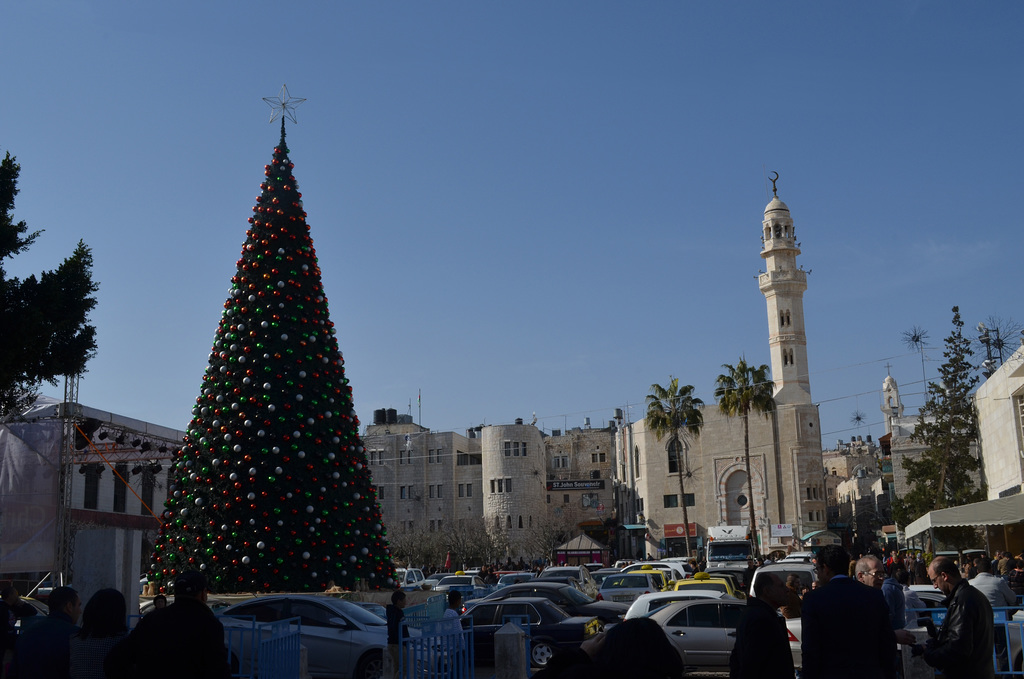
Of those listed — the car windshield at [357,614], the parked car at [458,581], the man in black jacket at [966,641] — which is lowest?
the parked car at [458,581]

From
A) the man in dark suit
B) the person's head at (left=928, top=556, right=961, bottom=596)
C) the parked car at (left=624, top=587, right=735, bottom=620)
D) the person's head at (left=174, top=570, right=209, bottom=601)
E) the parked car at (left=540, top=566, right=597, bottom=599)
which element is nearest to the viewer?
the person's head at (left=174, top=570, right=209, bottom=601)

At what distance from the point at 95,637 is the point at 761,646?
423cm

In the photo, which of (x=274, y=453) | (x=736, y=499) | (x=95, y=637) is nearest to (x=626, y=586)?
(x=274, y=453)

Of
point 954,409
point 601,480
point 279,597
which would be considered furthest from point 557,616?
point 601,480

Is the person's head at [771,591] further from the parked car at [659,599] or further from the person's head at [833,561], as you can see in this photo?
the parked car at [659,599]

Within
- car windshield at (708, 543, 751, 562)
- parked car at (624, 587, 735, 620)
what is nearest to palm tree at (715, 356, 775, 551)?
car windshield at (708, 543, 751, 562)

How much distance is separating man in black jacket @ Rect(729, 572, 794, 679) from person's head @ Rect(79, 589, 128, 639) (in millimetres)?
3954

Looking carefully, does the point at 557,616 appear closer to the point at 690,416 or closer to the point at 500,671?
the point at 500,671

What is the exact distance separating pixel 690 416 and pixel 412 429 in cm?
2755

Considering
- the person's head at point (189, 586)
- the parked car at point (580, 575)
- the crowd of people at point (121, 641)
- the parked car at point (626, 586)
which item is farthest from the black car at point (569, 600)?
the person's head at point (189, 586)

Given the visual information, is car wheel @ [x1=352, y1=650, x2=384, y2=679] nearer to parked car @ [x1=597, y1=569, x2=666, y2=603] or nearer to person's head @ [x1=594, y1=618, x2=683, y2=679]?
parked car @ [x1=597, y1=569, x2=666, y2=603]

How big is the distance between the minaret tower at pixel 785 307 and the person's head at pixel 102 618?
59.9 meters

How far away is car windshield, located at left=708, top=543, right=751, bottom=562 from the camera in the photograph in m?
37.4

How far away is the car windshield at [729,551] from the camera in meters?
37.4
